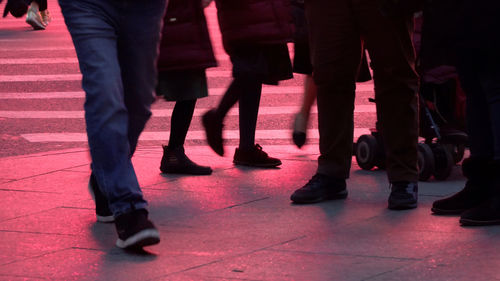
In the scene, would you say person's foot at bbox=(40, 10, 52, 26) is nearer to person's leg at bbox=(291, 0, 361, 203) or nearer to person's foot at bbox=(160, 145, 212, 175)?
person's foot at bbox=(160, 145, 212, 175)

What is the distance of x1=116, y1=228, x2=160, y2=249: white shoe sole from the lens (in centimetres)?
449

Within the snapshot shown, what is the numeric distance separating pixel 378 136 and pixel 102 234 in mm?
2245

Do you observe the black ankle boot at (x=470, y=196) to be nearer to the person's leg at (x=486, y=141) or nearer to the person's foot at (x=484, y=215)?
the person's leg at (x=486, y=141)

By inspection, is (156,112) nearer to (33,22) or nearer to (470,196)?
(470,196)

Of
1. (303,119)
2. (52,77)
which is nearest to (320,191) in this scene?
(303,119)

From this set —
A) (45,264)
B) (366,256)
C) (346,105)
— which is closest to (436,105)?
(346,105)

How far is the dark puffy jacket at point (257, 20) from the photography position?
6.45 meters

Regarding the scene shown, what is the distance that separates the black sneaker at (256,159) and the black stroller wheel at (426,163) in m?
0.98

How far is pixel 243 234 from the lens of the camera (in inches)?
191

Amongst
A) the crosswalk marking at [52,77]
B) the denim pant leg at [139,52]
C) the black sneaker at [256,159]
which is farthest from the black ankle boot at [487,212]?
the crosswalk marking at [52,77]

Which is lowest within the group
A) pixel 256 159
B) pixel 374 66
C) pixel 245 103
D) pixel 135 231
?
pixel 256 159

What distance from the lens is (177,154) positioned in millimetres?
6566

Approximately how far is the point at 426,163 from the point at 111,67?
2250 millimetres

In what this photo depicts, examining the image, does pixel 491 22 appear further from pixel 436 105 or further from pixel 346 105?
pixel 436 105
